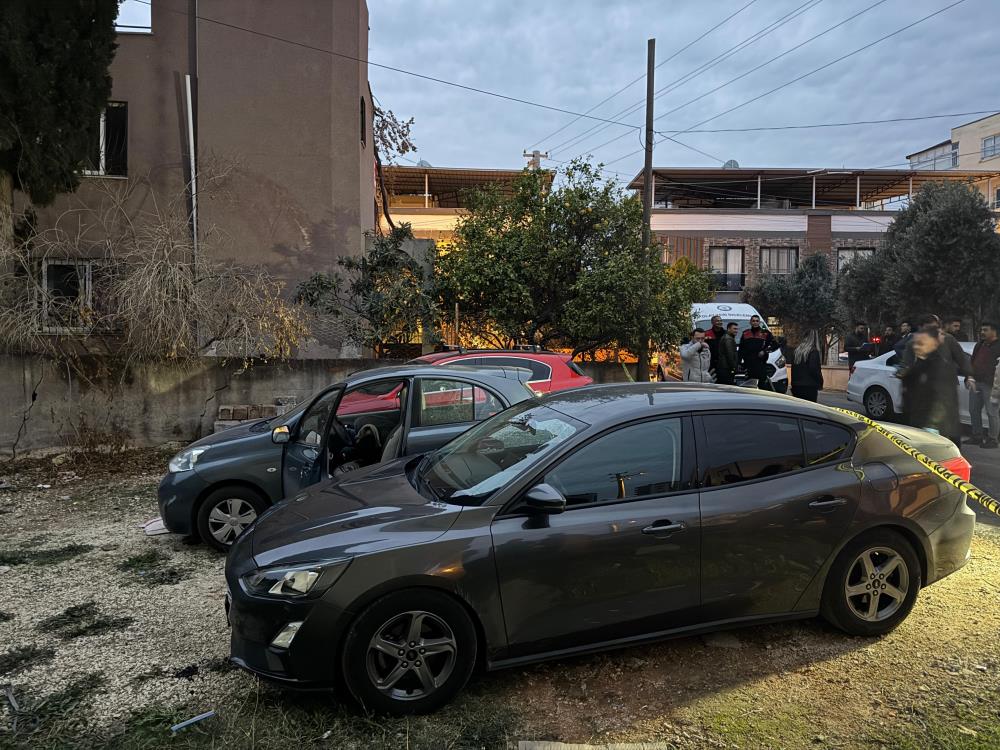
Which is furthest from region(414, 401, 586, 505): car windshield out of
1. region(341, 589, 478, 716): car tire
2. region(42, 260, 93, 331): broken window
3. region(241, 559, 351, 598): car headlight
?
region(42, 260, 93, 331): broken window

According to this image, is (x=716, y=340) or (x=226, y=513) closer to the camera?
(x=226, y=513)

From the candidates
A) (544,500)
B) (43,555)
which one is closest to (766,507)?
(544,500)

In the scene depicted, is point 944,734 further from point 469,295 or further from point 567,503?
point 469,295

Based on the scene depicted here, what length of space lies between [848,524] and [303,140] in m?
11.9

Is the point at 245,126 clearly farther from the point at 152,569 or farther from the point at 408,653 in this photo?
the point at 408,653

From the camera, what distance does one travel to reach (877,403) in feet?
37.6

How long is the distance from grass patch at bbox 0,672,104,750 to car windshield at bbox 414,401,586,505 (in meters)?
1.87

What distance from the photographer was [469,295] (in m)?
13.1

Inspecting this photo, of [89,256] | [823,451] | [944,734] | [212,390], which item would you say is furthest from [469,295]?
[944,734]

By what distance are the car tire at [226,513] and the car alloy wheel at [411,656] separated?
281cm

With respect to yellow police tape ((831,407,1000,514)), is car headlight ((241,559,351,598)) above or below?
below

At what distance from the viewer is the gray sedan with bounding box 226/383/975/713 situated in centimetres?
312

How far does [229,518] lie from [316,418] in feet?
3.41

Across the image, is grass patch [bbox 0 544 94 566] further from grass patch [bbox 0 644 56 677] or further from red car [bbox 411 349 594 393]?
red car [bbox 411 349 594 393]
